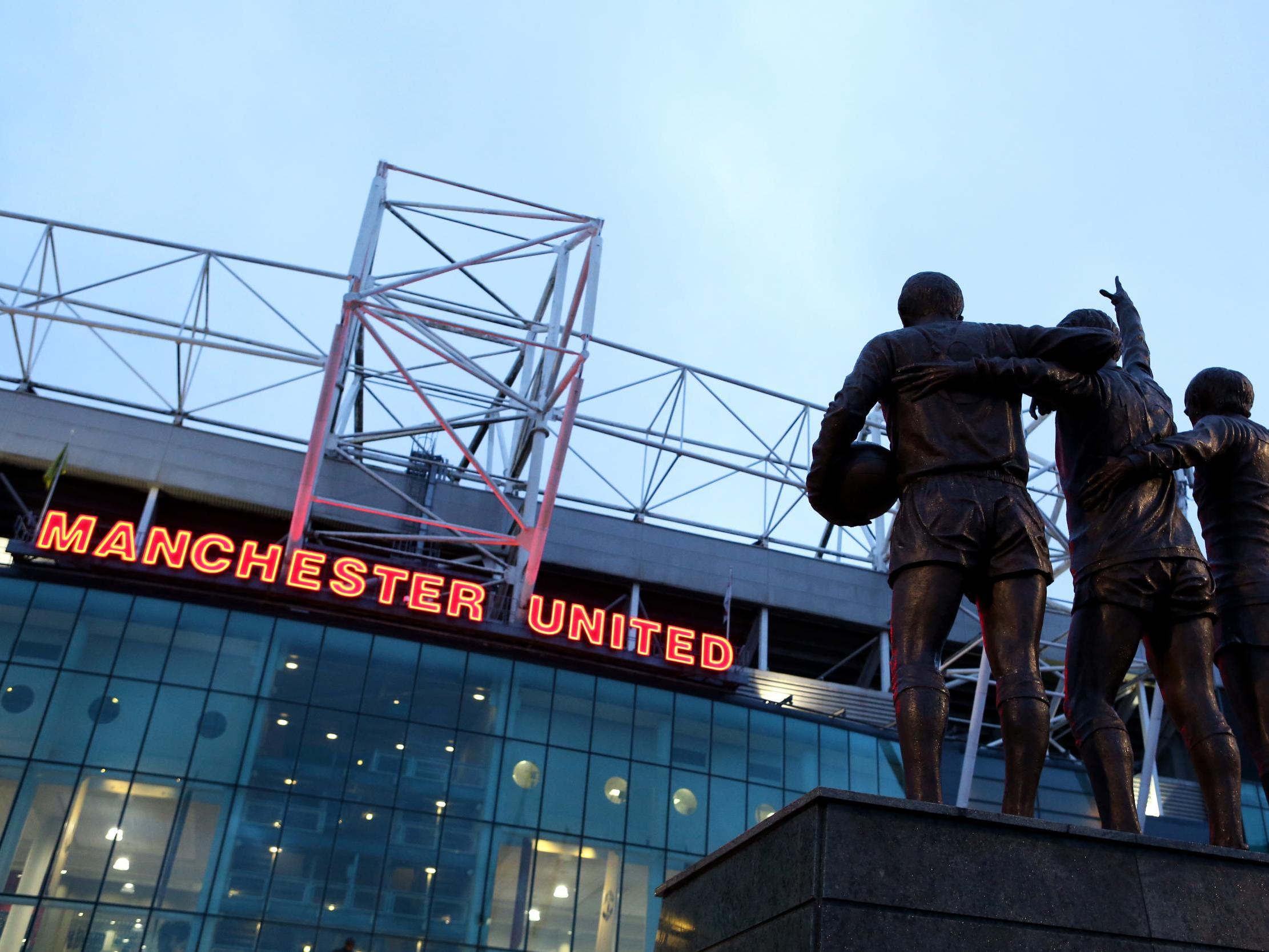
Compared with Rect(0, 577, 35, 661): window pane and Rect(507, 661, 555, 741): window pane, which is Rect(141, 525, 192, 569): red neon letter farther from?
Rect(507, 661, 555, 741): window pane

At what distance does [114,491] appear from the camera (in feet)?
126

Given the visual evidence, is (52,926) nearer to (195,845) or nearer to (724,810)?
(195,845)

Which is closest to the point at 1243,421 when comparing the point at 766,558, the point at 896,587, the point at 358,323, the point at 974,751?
the point at 896,587

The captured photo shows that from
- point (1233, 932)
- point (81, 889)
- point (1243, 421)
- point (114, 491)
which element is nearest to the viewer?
point (1233, 932)

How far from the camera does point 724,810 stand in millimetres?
A: 32938

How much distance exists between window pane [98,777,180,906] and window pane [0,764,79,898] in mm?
1365

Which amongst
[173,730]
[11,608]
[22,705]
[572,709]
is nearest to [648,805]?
[572,709]

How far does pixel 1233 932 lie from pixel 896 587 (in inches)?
85.6

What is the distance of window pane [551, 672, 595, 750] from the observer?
107 feet

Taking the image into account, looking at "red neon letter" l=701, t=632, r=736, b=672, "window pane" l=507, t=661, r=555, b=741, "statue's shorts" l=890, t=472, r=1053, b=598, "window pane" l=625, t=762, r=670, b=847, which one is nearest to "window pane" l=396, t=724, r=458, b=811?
"window pane" l=507, t=661, r=555, b=741

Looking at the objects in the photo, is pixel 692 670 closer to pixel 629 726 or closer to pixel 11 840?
pixel 629 726

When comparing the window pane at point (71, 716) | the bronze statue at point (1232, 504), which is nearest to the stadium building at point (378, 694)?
the window pane at point (71, 716)

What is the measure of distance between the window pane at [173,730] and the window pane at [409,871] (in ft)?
14.4

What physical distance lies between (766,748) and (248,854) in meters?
14.2
